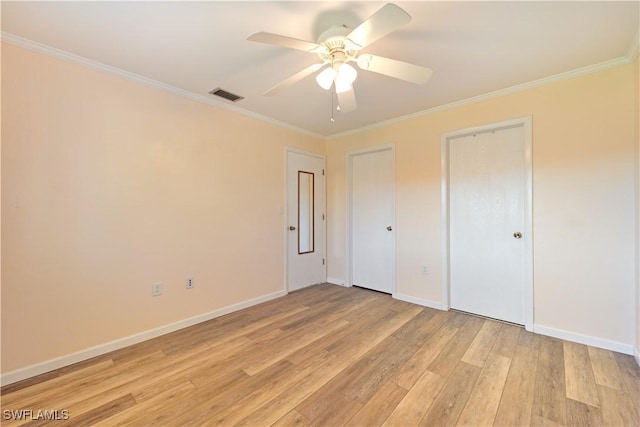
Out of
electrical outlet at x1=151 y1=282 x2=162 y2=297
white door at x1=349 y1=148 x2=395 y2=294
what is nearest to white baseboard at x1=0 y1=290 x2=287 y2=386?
electrical outlet at x1=151 y1=282 x2=162 y2=297

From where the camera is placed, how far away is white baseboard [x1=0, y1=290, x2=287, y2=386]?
185cm

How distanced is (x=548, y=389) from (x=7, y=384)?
358 cm

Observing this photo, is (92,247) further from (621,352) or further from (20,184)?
(621,352)

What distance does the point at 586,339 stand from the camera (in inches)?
90.0

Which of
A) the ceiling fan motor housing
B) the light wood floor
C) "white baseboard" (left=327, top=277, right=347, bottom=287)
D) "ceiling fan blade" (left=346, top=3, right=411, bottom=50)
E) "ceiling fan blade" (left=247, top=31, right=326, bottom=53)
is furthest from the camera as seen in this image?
"white baseboard" (left=327, top=277, right=347, bottom=287)

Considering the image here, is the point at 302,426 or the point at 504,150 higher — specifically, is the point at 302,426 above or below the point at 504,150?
below

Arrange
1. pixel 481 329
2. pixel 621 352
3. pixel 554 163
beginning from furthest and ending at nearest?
1. pixel 481 329
2. pixel 554 163
3. pixel 621 352

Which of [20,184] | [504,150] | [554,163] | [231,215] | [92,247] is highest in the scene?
[504,150]

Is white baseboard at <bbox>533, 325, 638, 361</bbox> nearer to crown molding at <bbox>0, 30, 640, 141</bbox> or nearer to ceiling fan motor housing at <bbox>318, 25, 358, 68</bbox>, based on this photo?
crown molding at <bbox>0, 30, 640, 141</bbox>

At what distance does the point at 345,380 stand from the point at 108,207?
91.0 inches

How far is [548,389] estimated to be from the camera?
1.74m

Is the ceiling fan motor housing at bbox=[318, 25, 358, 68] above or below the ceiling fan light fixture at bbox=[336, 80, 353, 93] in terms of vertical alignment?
above

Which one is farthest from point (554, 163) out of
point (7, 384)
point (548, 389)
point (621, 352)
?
point (7, 384)

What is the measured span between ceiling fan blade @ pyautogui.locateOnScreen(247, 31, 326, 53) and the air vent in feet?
4.56
